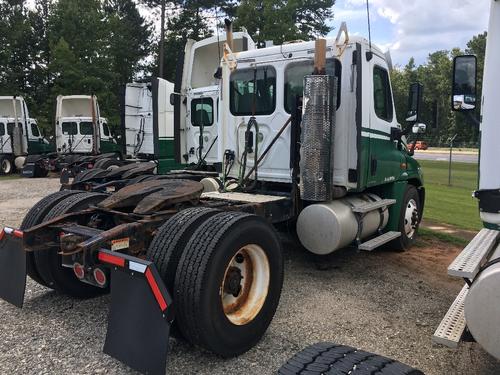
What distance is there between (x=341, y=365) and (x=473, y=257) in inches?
54.2

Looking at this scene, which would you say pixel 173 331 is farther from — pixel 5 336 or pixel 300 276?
pixel 300 276

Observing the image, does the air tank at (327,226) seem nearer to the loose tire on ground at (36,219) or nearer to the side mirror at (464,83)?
the side mirror at (464,83)

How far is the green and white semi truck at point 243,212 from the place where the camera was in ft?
10.8

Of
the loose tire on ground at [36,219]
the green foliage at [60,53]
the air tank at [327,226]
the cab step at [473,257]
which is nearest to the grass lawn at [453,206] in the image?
the air tank at [327,226]

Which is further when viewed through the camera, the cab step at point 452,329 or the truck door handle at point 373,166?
the truck door handle at point 373,166

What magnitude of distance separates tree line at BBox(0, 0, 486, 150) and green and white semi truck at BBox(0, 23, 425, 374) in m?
24.7

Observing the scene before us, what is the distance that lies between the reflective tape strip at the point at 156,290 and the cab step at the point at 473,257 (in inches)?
69.9

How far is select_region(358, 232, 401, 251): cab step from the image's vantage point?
579 centimetres

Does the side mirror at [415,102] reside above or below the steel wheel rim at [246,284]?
above

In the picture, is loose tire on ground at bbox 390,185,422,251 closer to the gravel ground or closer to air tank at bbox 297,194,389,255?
the gravel ground

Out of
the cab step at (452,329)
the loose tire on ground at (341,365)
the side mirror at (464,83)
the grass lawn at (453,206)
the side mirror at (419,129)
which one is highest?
the side mirror at (464,83)

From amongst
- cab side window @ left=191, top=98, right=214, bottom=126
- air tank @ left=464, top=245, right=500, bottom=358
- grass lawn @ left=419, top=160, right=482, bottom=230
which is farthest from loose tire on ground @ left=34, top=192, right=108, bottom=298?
grass lawn @ left=419, top=160, right=482, bottom=230

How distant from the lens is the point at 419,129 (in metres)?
6.98

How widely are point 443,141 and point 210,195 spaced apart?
64.6 m
